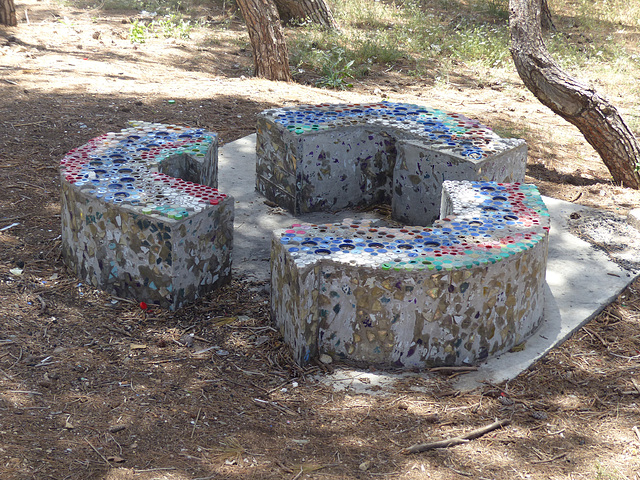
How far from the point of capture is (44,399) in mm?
2914

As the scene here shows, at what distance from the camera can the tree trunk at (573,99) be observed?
5.94 metres

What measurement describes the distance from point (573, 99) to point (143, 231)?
4117 millimetres

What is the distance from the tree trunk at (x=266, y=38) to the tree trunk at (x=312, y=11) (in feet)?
9.55

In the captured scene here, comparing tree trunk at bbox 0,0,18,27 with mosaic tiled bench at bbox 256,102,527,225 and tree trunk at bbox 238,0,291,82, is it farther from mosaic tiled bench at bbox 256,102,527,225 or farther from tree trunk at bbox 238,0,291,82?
mosaic tiled bench at bbox 256,102,527,225

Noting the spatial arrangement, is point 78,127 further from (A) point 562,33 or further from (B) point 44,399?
(A) point 562,33

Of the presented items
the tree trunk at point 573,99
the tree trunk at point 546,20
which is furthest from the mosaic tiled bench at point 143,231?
the tree trunk at point 546,20

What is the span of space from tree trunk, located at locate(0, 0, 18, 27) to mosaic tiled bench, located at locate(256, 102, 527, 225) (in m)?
6.19

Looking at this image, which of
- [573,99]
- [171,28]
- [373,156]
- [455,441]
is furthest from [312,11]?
[455,441]

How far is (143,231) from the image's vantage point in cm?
362

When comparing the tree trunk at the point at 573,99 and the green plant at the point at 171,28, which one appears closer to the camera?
the tree trunk at the point at 573,99

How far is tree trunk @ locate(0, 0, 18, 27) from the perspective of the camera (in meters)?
9.56

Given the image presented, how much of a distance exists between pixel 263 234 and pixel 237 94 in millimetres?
3240

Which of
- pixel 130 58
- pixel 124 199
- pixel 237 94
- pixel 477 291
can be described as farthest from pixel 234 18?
pixel 477 291

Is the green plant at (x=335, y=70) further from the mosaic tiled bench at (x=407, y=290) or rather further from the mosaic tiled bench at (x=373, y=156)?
the mosaic tiled bench at (x=407, y=290)
